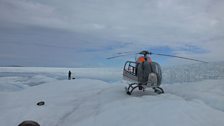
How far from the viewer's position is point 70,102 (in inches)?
464

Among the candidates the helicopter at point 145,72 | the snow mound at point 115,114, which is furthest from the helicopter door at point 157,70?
the snow mound at point 115,114

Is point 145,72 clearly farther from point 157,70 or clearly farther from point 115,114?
point 115,114

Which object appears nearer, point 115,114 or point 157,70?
point 115,114

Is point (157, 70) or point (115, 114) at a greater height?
point (157, 70)

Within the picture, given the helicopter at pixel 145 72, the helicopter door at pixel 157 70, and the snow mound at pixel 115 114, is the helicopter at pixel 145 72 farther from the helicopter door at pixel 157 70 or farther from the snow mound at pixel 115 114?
the snow mound at pixel 115 114

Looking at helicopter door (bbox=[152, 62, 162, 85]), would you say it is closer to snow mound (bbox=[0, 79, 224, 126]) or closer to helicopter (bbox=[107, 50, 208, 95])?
helicopter (bbox=[107, 50, 208, 95])

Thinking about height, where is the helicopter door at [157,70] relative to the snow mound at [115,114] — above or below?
above

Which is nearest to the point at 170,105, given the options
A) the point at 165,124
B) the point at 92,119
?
the point at 165,124

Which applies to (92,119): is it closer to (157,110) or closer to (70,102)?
(157,110)

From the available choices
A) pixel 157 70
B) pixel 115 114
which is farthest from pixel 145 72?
pixel 115 114

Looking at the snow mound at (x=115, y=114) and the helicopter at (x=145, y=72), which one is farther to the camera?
the helicopter at (x=145, y=72)

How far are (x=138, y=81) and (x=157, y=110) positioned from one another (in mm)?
4523

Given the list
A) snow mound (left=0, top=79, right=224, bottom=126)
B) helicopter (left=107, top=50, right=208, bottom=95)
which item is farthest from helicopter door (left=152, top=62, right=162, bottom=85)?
snow mound (left=0, top=79, right=224, bottom=126)

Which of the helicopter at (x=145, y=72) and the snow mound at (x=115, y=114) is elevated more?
the helicopter at (x=145, y=72)
